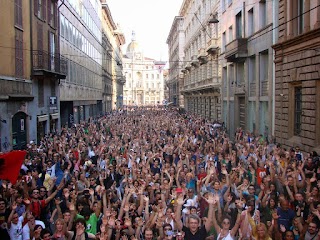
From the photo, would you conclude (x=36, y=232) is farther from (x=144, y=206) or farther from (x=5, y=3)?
(x=5, y=3)

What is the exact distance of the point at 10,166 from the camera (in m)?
9.05

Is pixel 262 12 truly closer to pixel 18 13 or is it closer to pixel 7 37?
pixel 18 13

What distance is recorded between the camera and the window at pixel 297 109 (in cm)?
1772

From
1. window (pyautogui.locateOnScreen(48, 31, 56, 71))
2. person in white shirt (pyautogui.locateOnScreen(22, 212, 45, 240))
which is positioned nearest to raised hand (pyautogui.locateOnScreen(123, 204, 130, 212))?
person in white shirt (pyautogui.locateOnScreen(22, 212, 45, 240))

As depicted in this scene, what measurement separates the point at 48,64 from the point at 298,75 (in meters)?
13.7

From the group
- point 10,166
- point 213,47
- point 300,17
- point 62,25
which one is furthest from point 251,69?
point 10,166

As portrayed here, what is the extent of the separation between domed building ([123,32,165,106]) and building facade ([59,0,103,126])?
293ft

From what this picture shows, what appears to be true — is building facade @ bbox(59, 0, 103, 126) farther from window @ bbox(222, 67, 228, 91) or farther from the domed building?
the domed building

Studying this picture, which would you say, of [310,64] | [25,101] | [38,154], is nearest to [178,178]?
[38,154]

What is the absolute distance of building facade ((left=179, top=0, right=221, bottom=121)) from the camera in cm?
3619

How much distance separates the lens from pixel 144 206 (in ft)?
26.6

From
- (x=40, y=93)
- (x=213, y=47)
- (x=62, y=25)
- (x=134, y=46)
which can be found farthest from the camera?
(x=134, y=46)

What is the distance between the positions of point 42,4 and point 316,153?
16619mm

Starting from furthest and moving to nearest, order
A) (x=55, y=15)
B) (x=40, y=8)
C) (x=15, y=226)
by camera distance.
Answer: (x=55, y=15), (x=40, y=8), (x=15, y=226)
